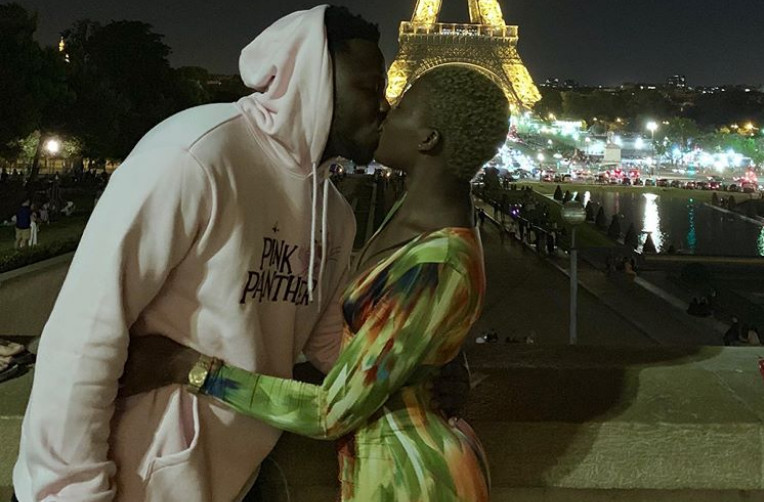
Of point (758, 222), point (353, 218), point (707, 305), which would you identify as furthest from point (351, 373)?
point (758, 222)

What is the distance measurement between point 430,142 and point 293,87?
35 cm

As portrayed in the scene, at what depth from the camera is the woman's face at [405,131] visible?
5.84ft

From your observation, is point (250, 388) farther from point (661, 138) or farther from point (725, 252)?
point (661, 138)

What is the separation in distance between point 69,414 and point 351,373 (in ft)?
1.89

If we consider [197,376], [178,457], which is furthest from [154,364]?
[178,457]

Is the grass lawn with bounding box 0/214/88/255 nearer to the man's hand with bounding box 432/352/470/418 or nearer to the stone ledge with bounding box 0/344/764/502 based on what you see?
the stone ledge with bounding box 0/344/764/502

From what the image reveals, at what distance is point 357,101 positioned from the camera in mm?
1854

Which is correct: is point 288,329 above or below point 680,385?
above

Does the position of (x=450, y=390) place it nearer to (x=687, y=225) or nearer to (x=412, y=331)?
(x=412, y=331)

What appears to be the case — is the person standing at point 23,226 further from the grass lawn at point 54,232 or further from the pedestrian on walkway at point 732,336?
the pedestrian on walkway at point 732,336

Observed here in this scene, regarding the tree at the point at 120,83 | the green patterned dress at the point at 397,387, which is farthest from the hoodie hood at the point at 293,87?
the tree at the point at 120,83

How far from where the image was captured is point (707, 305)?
14.3 metres

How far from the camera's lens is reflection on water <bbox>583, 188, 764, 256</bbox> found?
25656 millimetres

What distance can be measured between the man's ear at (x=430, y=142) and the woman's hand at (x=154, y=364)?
69 centimetres
